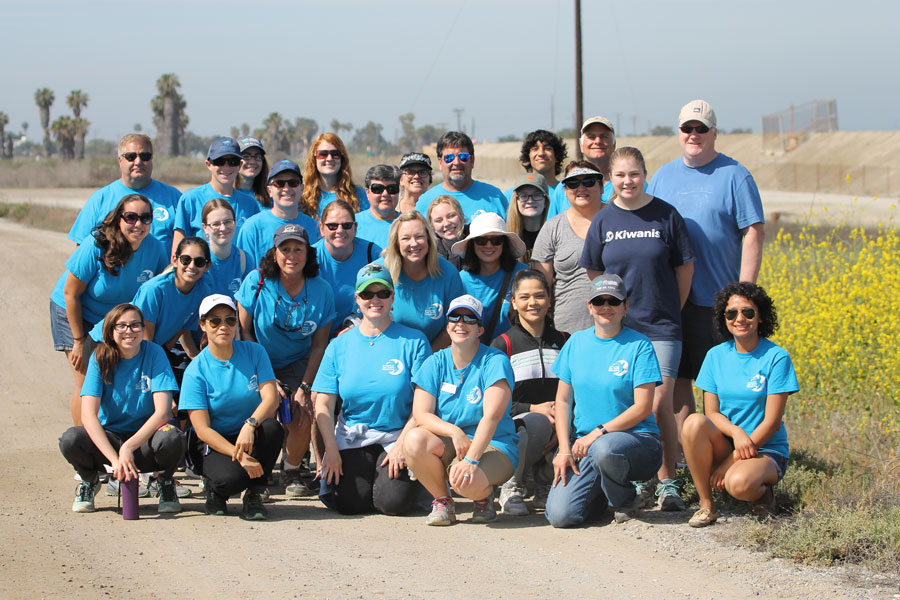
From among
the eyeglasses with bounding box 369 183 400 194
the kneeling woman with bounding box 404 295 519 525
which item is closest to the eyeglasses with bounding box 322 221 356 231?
the eyeglasses with bounding box 369 183 400 194

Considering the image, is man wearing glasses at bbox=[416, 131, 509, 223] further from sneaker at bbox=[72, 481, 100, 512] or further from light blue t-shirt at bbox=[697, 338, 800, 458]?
sneaker at bbox=[72, 481, 100, 512]

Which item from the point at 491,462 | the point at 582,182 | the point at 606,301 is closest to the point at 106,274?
the point at 491,462

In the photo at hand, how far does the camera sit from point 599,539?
20.0ft

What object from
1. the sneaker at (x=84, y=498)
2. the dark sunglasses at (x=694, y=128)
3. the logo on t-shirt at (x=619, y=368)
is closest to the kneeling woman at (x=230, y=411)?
the sneaker at (x=84, y=498)

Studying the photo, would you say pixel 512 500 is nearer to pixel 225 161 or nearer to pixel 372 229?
pixel 372 229

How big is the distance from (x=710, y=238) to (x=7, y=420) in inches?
307

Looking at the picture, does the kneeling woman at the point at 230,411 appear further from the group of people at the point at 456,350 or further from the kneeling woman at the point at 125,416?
the kneeling woman at the point at 125,416

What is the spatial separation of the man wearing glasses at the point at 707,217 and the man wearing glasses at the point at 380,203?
2169 mm

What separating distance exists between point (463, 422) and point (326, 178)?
9.50 feet

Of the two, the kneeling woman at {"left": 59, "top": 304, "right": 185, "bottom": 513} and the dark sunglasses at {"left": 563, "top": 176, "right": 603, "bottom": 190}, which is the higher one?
the dark sunglasses at {"left": 563, "top": 176, "right": 603, "bottom": 190}

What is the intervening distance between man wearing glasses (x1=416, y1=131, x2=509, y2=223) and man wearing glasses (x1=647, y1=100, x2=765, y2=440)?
1579 mm

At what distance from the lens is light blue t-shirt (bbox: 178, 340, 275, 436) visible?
22.1 ft

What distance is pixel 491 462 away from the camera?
642 centimetres

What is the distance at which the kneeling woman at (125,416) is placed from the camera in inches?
259
